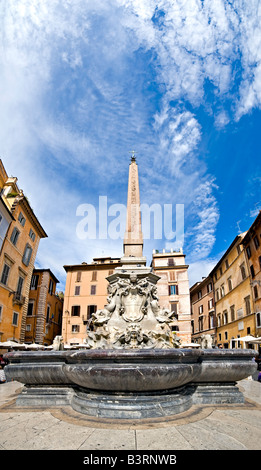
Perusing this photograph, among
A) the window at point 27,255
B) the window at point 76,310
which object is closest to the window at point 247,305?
the window at point 76,310

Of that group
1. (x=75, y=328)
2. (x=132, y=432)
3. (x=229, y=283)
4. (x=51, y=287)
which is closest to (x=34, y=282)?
(x=51, y=287)

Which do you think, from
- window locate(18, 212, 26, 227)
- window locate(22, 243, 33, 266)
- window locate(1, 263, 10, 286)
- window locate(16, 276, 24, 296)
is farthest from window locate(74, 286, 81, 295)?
window locate(1, 263, 10, 286)

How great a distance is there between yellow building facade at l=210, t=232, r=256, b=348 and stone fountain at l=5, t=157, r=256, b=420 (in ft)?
52.6

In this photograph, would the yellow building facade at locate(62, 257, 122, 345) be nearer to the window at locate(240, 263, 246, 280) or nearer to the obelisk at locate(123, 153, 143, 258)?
the window at locate(240, 263, 246, 280)

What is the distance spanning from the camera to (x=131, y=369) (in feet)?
12.2

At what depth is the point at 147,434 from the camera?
301 cm

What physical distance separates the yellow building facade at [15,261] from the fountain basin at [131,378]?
17.1 meters

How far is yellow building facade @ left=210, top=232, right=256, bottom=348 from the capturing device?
2320 centimetres

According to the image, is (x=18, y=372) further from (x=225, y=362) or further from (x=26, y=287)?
(x=26, y=287)

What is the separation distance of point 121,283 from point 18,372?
3.35 metres

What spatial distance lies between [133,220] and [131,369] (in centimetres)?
658

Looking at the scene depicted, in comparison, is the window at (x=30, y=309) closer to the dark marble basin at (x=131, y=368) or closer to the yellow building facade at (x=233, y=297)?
the yellow building facade at (x=233, y=297)

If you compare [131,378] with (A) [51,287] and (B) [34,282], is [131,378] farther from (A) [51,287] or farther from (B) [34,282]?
(A) [51,287]
